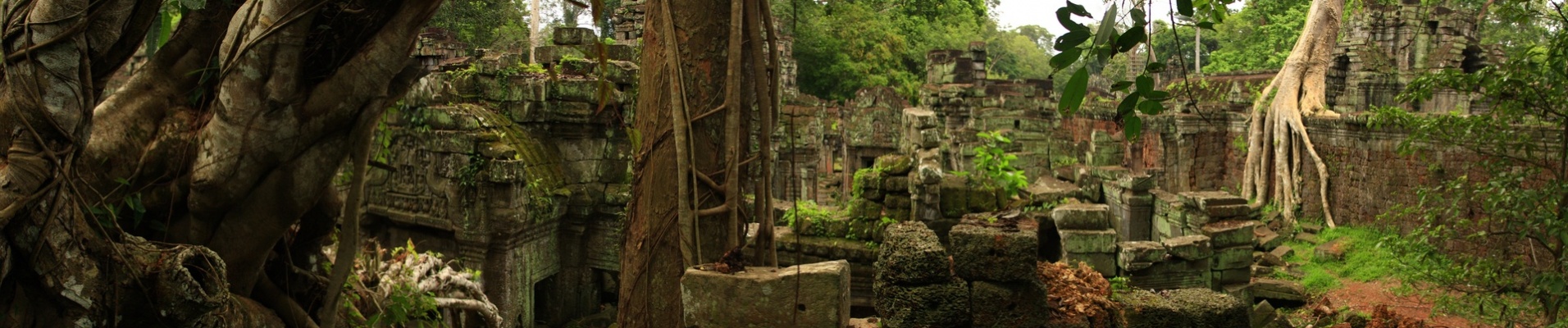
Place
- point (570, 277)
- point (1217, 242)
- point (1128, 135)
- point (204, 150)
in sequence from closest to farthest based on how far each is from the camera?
point (1128, 135)
point (204, 150)
point (1217, 242)
point (570, 277)

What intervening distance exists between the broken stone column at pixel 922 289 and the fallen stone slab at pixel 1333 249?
331 inches

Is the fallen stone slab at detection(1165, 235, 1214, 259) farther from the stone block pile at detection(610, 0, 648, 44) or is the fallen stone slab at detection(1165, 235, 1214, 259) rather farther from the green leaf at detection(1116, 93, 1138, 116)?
the green leaf at detection(1116, 93, 1138, 116)

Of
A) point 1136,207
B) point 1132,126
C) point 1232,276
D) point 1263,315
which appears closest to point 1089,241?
point 1263,315

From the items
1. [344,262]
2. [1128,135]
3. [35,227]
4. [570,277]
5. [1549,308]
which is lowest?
[570,277]

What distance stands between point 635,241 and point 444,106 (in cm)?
663

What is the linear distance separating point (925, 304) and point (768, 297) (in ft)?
8.08

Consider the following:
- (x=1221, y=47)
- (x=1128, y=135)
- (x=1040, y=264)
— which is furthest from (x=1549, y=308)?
(x=1221, y=47)

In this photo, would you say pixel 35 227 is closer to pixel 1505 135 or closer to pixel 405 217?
pixel 405 217

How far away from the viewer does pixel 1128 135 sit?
195 cm

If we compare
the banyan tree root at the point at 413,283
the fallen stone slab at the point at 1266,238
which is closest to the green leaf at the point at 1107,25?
the banyan tree root at the point at 413,283

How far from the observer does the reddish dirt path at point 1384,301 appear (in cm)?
805

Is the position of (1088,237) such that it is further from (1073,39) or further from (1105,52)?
(1073,39)

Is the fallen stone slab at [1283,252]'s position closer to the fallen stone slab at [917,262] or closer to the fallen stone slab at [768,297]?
the fallen stone slab at [917,262]

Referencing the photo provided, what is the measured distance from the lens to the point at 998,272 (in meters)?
4.82
